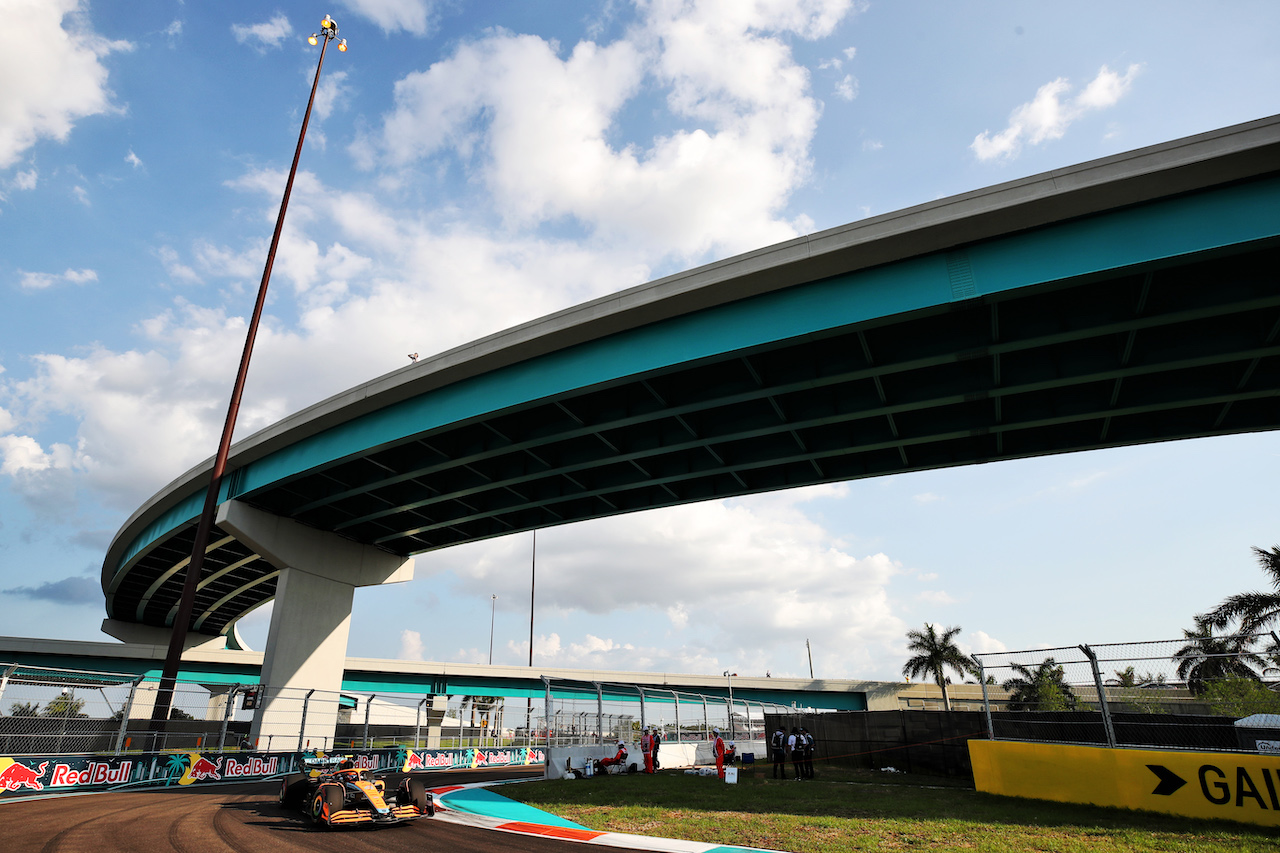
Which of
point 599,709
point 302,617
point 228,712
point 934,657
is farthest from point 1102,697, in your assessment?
point 934,657

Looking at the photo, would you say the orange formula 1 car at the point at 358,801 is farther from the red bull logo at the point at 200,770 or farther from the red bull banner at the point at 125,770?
the red bull logo at the point at 200,770

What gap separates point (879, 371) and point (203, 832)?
1542 cm

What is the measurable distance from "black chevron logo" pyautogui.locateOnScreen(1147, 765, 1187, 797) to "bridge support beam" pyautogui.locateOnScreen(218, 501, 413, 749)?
22.6m

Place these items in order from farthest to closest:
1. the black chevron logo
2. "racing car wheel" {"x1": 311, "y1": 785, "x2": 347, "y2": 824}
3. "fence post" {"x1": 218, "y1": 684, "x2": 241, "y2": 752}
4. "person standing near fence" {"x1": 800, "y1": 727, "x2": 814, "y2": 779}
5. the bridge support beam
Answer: the bridge support beam
"fence post" {"x1": 218, "y1": 684, "x2": 241, "y2": 752}
"person standing near fence" {"x1": 800, "y1": 727, "x2": 814, "y2": 779}
"racing car wheel" {"x1": 311, "y1": 785, "x2": 347, "y2": 824}
the black chevron logo

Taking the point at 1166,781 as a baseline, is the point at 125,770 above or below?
below

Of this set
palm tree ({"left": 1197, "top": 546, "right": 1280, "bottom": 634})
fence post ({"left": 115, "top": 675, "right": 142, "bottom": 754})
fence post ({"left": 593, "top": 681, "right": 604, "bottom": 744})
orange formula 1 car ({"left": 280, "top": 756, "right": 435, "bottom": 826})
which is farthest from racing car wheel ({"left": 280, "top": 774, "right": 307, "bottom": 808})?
palm tree ({"left": 1197, "top": 546, "right": 1280, "bottom": 634})

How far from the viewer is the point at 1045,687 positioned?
45.2ft

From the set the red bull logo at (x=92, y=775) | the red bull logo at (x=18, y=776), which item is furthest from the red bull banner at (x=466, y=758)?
the red bull logo at (x=18, y=776)

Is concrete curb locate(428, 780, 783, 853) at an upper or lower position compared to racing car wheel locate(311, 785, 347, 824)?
lower

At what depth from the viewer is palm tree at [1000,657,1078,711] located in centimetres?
1241

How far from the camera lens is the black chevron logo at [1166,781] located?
10367 millimetres

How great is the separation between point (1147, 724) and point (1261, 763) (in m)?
1.62

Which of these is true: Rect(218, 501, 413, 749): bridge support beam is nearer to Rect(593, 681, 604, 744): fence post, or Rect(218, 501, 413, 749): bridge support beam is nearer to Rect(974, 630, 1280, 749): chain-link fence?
Rect(593, 681, 604, 744): fence post

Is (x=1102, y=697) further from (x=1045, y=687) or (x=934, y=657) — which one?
(x=934, y=657)
